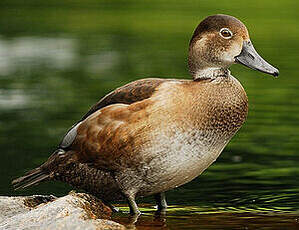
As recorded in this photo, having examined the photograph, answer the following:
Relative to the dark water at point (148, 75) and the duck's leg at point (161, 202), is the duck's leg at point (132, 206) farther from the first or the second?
the duck's leg at point (161, 202)

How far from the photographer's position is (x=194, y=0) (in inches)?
1491

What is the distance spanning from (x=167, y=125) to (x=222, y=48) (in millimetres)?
914

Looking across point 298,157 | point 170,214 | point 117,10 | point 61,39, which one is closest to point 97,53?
point 61,39

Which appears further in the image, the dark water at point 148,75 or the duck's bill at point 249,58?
the dark water at point 148,75

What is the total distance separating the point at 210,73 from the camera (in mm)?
8992

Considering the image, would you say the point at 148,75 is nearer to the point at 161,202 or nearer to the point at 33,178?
the point at 161,202

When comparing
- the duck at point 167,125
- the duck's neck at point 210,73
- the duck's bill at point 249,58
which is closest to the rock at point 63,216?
the duck at point 167,125

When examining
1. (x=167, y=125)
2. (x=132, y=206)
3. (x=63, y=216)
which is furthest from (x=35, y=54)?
(x=63, y=216)

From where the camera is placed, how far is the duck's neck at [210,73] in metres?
8.98

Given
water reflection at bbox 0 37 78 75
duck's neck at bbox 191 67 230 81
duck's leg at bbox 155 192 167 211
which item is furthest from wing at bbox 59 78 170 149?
water reflection at bbox 0 37 78 75

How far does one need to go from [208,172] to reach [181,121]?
149 inches

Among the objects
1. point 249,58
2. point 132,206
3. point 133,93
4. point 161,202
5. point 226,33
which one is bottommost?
point 161,202

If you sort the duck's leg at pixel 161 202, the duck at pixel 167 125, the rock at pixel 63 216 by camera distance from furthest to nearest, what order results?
the duck's leg at pixel 161 202
the duck at pixel 167 125
the rock at pixel 63 216

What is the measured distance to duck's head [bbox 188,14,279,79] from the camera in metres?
8.95
